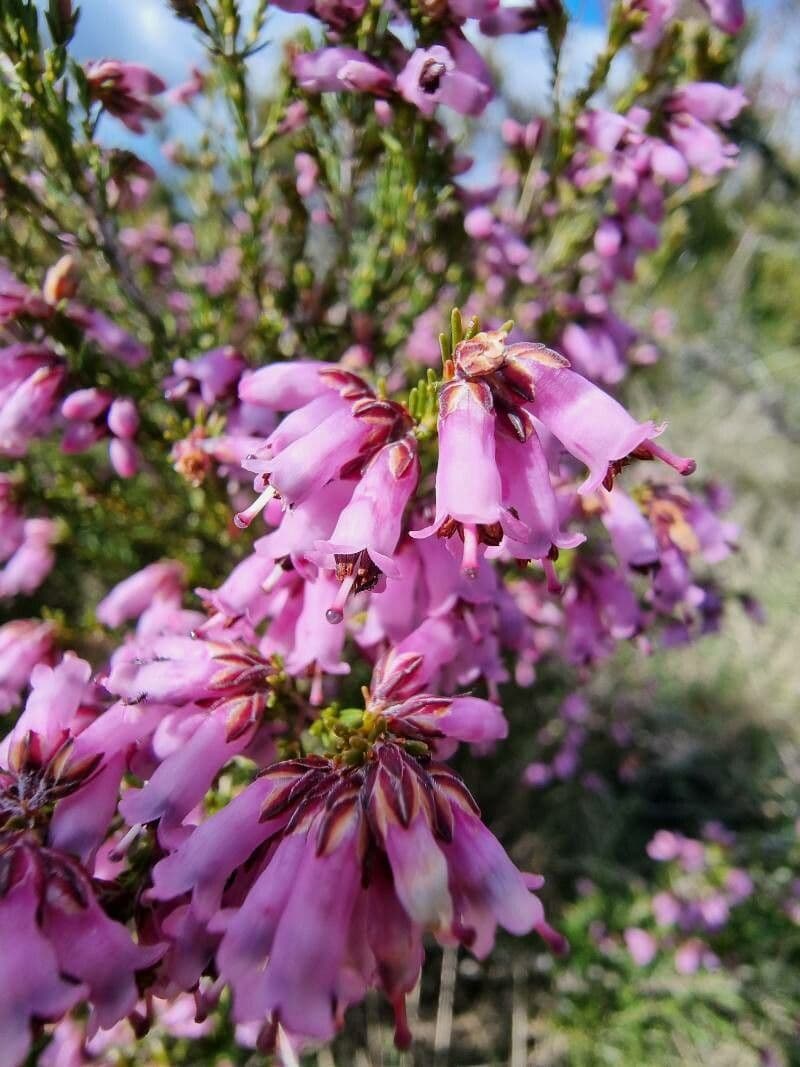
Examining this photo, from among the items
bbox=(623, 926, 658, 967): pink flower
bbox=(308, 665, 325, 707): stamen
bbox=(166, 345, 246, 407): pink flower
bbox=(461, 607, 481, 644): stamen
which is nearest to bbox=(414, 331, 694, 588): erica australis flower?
bbox=(461, 607, 481, 644): stamen

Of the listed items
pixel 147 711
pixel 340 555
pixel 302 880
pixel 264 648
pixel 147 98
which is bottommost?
pixel 264 648

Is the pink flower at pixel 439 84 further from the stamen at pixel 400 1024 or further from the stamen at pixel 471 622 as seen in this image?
the stamen at pixel 400 1024

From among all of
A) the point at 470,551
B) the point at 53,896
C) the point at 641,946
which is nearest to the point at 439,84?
the point at 470,551

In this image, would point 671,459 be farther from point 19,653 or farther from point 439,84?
point 19,653

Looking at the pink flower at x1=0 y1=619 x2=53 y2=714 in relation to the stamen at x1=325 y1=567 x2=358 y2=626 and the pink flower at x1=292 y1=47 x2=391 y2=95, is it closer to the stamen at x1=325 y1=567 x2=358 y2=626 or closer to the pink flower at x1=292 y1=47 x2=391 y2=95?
the stamen at x1=325 y1=567 x2=358 y2=626

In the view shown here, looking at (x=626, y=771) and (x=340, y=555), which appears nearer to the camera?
(x=340, y=555)

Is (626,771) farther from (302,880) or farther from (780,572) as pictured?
(302,880)

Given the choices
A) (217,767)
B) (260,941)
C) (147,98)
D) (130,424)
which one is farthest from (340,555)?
(147,98)
